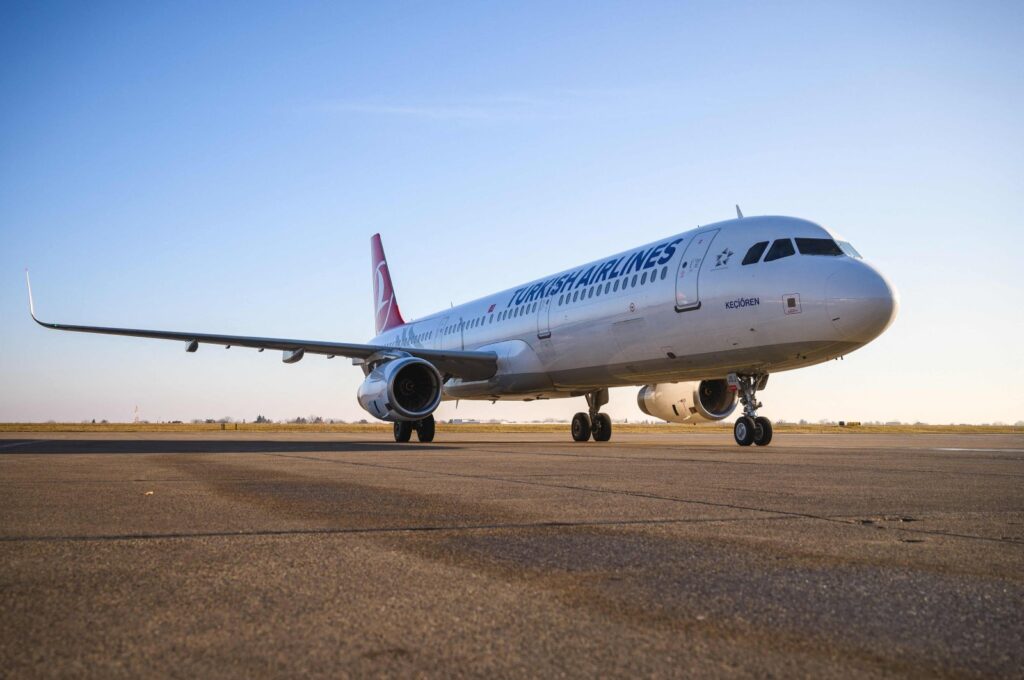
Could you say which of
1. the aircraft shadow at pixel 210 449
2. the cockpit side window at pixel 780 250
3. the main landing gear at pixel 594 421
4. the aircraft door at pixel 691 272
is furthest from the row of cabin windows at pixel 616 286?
the aircraft shadow at pixel 210 449

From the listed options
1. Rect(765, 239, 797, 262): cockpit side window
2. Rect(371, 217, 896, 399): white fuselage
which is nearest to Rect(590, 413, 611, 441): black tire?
Rect(371, 217, 896, 399): white fuselage

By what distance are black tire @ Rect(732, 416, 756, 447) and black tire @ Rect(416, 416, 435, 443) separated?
6494 millimetres

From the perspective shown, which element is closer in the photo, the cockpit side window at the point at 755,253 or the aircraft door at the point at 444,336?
the cockpit side window at the point at 755,253

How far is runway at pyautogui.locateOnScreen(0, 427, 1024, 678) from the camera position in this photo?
1890 mm

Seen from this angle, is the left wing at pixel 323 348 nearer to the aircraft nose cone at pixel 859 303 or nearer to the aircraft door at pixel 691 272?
the aircraft door at pixel 691 272

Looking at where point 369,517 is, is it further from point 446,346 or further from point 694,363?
point 446,346

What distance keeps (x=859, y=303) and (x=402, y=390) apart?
899 cm

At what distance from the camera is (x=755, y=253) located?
13508 millimetres

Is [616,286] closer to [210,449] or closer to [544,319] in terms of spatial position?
[544,319]

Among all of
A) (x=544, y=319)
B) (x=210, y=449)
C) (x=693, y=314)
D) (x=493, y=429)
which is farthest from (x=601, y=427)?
(x=493, y=429)

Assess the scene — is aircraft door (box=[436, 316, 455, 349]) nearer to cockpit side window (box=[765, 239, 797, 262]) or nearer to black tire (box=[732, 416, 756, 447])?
black tire (box=[732, 416, 756, 447])

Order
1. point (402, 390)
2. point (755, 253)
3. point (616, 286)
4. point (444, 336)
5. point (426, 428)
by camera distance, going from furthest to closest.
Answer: point (444, 336)
point (426, 428)
point (402, 390)
point (616, 286)
point (755, 253)

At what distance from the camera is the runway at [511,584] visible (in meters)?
1.89

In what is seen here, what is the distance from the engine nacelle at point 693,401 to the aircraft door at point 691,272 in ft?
12.6
